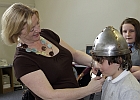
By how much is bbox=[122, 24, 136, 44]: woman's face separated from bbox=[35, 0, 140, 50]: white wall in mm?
1439

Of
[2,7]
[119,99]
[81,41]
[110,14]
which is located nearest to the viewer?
[119,99]

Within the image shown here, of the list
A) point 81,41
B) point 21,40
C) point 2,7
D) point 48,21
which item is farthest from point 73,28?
point 21,40

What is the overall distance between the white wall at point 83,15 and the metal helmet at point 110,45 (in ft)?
7.67

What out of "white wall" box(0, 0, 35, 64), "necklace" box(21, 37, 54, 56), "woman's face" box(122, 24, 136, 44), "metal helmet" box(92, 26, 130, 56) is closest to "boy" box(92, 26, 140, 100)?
"metal helmet" box(92, 26, 130, 56)

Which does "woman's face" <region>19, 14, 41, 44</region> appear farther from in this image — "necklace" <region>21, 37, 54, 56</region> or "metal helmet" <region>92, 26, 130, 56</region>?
"metal helmet" <region>92, 26, 130, 56</region>

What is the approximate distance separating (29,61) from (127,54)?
537 mm

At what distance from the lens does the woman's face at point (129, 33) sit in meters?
1.83

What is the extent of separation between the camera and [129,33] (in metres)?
1.84

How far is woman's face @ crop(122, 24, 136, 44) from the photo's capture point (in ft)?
6.00

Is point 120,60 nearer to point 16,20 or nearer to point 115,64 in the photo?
point 115,64

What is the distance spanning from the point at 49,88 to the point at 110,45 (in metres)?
0.42

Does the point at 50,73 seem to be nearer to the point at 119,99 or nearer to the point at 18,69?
the point at 18,69

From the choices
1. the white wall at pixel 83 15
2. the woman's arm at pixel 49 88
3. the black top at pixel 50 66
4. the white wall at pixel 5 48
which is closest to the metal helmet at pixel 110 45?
the woman's arm at pixel 49 88

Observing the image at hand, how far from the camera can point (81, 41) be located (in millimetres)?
3984
